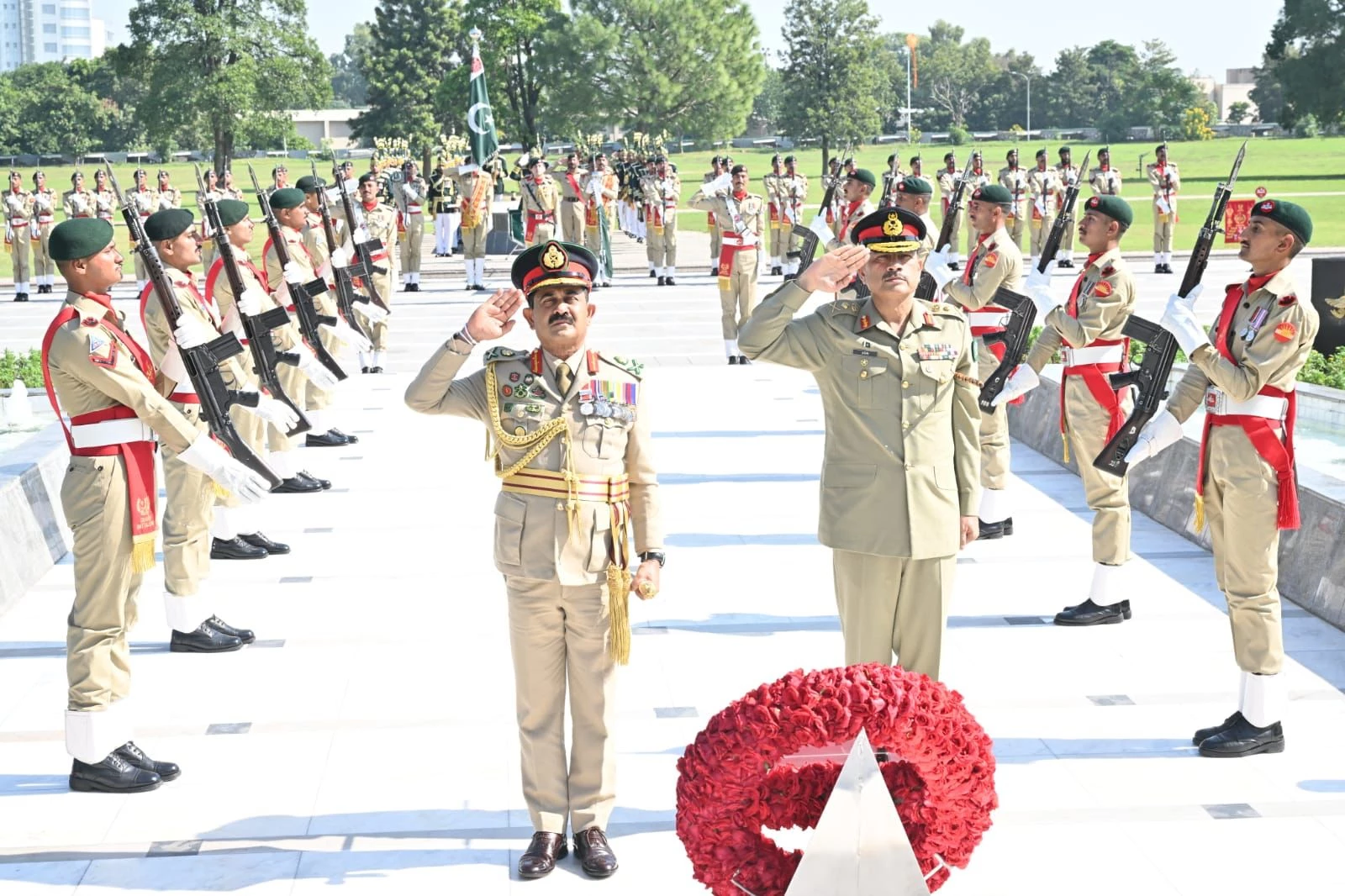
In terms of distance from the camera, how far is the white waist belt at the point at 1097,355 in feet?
25.5

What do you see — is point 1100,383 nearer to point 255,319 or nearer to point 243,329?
point 255,319

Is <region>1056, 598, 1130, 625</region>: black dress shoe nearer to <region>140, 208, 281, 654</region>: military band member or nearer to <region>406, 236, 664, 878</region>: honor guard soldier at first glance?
<region>406, 236, 664, 878</region>: honor guard soldier

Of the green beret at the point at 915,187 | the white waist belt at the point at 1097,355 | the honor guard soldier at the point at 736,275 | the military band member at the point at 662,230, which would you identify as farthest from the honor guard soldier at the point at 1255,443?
the military band member at the point at 662,230

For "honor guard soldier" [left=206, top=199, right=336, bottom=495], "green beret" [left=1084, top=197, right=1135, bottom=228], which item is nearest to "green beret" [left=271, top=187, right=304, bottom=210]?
"honor guard soldier" [left=206, top=199, right=336, bottom=495]

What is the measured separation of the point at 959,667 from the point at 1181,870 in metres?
2.11

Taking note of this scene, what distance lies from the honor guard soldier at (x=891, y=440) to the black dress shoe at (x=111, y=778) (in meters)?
2.62

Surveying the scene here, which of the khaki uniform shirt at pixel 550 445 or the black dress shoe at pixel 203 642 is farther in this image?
the black dress shoe at pixel 203 642

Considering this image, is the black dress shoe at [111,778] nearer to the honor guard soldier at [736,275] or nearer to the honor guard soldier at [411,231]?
the honor guard soldier at [736,275]

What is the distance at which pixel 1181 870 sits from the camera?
16.5 ft

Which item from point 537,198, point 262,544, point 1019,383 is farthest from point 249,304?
point 537,198

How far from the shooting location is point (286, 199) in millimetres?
11297

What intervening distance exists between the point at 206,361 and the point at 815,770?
3970 mm

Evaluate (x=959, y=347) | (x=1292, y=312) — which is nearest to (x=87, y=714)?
(x=959, y=347)

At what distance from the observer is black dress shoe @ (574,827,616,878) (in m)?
4.96
